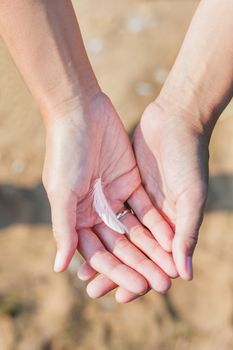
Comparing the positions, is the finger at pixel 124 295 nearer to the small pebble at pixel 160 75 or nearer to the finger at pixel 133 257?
the finger at pixel 133 257

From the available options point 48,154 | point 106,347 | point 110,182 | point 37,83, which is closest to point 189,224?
point 110,182

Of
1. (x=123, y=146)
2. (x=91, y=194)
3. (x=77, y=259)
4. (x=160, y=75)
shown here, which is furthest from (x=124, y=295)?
(x=160, y=75)

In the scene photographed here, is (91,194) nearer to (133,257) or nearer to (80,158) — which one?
(80,158)

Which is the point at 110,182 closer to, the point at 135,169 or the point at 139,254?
the point at 135,169

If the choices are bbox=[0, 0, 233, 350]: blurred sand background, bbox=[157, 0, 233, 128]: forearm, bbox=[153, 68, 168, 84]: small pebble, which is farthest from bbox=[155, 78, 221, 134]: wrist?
bbox=[153, 68, 168, 84]: small pebble

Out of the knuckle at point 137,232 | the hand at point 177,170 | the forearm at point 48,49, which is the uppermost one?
the forearm at point 48,49

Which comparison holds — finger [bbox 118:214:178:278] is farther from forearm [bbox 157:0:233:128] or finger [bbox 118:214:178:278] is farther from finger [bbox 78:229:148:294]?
forearm [bbox 157:0:233:128]

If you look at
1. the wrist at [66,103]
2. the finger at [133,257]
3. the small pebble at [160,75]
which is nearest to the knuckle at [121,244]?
the finger at [133,257]

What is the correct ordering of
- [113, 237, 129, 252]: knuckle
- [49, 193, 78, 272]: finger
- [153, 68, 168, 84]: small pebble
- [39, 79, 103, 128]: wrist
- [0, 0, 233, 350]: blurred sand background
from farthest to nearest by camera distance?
1. [153, 68, 168, 84]: small pebble
2. [0, 0, 233, 350]: blurred sand background
3. [39, 79, 103, 128]: wrist
4. [113, 237, 129, 252]: knuckle
5. [49, 193, 78, 272]: finger
